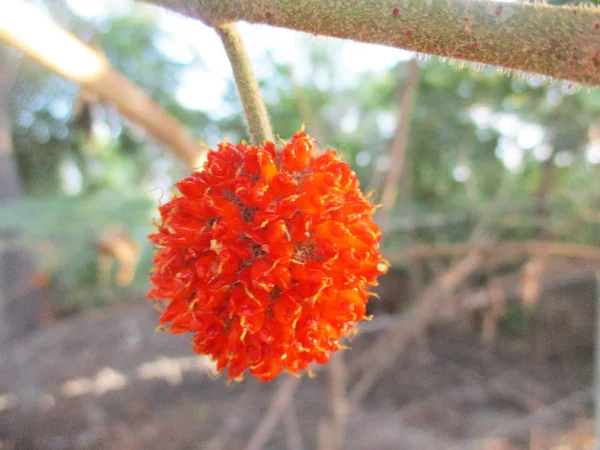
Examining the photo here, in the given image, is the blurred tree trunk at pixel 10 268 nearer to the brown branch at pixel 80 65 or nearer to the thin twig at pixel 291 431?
the thin twig at pixel 291 431

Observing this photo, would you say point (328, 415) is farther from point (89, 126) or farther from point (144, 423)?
point (89, 126)

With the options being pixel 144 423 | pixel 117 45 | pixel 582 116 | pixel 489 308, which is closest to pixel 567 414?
pixel 489 308

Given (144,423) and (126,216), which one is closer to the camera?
(126,216)

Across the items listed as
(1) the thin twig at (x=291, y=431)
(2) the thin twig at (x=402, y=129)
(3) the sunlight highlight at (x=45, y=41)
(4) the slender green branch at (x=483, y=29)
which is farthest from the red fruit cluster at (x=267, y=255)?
(1) the thin twig at (x=291, y=431)

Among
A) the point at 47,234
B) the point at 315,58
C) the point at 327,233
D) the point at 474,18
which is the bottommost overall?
the point at 327,233

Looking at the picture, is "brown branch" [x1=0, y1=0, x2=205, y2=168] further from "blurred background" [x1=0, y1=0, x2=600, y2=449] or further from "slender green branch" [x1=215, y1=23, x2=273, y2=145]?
"slender green branch" [x1=215, y1=23, x2=273, y2=145]
